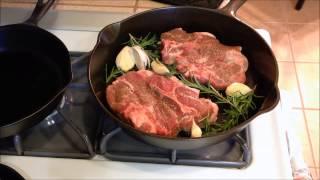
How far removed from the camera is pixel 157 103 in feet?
2.16

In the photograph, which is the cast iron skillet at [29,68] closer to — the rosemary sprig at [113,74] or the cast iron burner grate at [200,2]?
the rosemary sprig at [113,74]

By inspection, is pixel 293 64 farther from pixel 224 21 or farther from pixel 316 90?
pixel 224 21

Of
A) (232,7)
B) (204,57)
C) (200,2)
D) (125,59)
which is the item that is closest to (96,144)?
(125,59)

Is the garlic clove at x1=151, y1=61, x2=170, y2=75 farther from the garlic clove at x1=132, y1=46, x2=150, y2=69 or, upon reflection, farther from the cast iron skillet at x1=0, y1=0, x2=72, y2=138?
the cast iron skillet at x1=0, y1=0, x2=72, y2=138

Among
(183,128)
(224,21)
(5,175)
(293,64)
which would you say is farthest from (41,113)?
(293,64)

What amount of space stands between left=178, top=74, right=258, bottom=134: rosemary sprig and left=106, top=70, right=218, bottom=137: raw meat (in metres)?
0.02

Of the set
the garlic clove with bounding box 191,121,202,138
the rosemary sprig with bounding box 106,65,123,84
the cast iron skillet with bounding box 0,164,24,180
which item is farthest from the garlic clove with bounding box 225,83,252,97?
the cast iron skillet with bounding box 0,164,24,180

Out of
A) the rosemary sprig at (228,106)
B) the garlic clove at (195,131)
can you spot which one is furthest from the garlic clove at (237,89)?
the garlic clove at (195,131)

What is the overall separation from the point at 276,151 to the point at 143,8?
591 mm

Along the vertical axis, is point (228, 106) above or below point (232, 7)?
below

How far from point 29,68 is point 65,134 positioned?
167 mm

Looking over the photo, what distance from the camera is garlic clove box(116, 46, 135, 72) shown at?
716 millimetres

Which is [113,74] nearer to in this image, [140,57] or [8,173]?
[140,57]

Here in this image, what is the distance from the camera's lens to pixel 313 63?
153 centimetres
